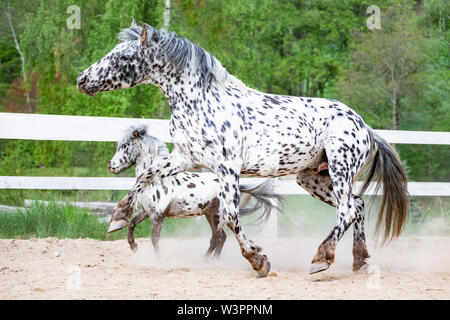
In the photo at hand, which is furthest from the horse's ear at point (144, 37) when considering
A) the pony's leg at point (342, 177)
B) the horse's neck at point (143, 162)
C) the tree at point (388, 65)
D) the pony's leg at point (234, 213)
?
the tree at point (388, 65)

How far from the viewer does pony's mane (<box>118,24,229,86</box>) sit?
388cm

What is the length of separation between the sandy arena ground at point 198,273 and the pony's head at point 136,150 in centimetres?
86

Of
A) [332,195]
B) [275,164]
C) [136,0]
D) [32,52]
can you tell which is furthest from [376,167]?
Result: [32,52]

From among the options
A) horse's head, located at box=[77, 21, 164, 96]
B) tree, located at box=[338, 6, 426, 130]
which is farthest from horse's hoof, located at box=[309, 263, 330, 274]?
tree, located at box=[338, 6, 426, 130]

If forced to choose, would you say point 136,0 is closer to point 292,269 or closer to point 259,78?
point 259,78

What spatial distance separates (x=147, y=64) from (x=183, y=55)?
272mm

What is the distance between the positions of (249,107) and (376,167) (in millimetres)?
1341

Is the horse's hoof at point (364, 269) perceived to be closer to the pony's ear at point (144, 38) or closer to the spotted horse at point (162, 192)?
the spotted horse at point (162, 192)

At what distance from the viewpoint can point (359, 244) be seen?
4.28 meters

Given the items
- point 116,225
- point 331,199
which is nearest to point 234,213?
point 116,225

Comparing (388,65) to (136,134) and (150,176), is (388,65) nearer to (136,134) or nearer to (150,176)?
(136,134)

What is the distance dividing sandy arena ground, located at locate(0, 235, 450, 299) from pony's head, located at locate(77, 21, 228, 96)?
4.48 feet

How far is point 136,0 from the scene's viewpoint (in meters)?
9.57

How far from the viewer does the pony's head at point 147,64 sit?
12.6 ft
